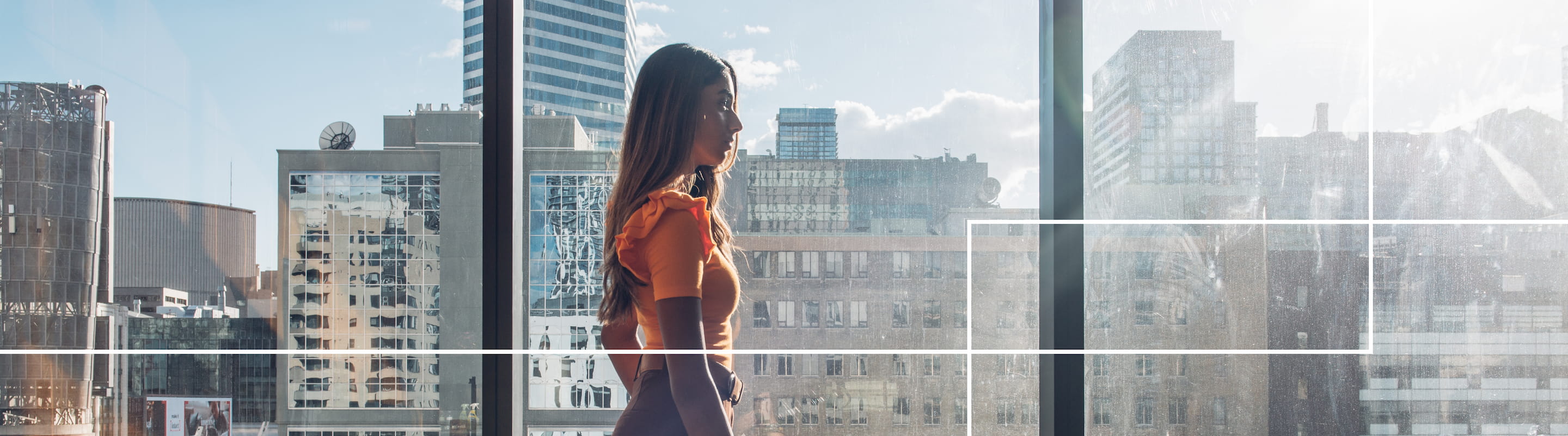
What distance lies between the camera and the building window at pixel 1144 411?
1.62 meters

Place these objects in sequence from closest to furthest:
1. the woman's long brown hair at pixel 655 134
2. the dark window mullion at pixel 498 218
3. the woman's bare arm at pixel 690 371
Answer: the woman's bare arm at pixel 690 371
the woman's long brown hair at pixel 655 134
the dark window mullion at pixel 498 218

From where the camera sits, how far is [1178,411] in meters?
1.63

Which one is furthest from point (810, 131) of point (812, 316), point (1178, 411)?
point (1178, 411)

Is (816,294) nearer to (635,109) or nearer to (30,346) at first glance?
(635,109)

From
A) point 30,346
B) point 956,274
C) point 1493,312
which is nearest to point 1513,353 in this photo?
point 1493,312

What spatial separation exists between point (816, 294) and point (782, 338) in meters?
0.11

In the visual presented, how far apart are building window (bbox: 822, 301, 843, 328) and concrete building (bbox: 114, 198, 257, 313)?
3.94ft

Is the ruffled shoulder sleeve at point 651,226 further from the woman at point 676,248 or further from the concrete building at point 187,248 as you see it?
the concrete building at point 187,248

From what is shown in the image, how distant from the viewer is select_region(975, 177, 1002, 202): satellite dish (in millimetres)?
1607

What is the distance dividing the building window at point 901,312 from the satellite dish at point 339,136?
1.17 metres

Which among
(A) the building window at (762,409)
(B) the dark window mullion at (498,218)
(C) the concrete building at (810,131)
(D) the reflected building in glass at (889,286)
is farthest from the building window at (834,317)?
(B) the dark window mullion at (498,218)

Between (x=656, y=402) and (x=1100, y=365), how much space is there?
3.12 feet

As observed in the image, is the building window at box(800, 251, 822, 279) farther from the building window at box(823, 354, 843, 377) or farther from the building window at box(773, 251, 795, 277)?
the building window at box(823, 354, 843, 377)

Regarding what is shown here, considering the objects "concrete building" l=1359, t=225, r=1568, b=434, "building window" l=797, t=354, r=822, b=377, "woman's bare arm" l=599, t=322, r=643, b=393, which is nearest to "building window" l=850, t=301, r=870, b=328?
"building window" l=797, t=354, r=822, b=377
